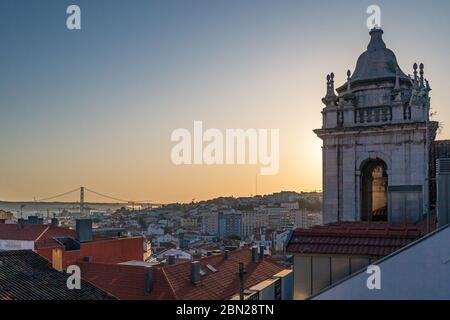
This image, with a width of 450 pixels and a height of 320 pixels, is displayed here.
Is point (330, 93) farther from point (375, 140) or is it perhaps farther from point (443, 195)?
→ point (443, 195)

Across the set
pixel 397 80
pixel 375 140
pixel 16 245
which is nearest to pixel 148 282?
pixel 375 140

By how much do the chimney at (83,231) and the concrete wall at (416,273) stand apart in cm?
3439

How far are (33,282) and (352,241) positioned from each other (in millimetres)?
11592

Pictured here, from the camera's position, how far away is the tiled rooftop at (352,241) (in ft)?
34.5

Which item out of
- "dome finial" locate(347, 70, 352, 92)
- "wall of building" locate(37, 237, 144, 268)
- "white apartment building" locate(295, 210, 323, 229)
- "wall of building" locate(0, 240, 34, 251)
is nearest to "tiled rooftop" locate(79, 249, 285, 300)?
"wall of building" locate(37, 237, 144, 268)

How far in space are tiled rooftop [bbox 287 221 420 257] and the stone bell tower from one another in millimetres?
4653

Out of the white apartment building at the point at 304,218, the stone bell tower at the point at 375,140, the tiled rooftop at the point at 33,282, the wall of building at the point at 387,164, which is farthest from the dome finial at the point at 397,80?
the white apartment building at the point at 304,218

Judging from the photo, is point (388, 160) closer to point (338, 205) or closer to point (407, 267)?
point (338, 205)

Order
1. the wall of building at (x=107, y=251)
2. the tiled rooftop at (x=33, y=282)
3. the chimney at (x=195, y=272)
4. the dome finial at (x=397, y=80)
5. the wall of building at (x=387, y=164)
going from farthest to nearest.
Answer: the wall of building at (x=107, y=251) → the chimney at (x=195, y=272) → the dome finial at (x=397, y=80) → the wall of building at (x=387, y=164) → the tiled rooftop at (x=33, y=282)

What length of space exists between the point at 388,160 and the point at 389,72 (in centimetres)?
384

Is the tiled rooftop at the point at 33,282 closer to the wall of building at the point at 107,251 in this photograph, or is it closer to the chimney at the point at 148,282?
the chimney at the point at 148,282
